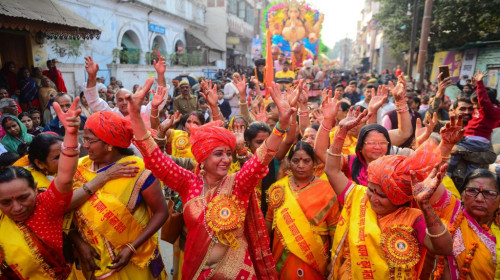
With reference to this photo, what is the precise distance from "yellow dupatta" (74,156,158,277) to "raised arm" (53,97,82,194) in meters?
0.23

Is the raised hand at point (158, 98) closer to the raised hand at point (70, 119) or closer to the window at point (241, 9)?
the raised hand at point (70, 119)

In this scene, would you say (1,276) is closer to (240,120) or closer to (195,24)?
(240,120)

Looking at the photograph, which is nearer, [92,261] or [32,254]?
[32,254]

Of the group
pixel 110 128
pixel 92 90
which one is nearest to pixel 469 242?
pixel 110 128

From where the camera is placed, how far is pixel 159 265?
2.23m

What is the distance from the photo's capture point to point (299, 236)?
240cm

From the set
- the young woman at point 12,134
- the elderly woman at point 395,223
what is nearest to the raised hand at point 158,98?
the elderly woman at point 395,223

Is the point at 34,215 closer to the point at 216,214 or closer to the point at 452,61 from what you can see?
the point at 216,214

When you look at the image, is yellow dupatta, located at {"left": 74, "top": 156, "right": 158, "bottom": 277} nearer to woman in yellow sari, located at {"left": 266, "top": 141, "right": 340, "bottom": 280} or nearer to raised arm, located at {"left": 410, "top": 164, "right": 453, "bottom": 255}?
woman in yellow sari, located at {"left": 266, "top": 141, "right": 340, "bottom": 280}

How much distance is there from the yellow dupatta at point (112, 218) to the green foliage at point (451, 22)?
13.1 m

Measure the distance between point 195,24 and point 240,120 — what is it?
2082cm

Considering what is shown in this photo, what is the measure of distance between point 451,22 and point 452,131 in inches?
546

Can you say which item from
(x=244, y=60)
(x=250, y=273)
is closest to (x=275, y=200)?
(x=250, y=273)

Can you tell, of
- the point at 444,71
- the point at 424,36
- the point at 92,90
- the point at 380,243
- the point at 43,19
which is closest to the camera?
the point at 380,243
